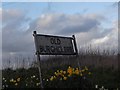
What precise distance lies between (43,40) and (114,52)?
13.3 feet

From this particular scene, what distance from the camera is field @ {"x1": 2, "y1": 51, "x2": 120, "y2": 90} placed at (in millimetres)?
8672

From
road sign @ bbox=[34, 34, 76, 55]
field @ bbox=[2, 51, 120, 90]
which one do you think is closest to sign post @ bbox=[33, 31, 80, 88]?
road sign @ bbox=[34, 34, 76, 55]

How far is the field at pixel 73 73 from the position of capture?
28.5 feet

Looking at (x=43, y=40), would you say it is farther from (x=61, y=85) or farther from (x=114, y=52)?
(x=114, y=52)

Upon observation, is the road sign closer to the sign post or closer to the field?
the sign post

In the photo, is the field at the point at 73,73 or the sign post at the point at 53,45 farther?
the field at the point at 73,73

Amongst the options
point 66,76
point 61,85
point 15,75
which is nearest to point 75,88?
point 61,85

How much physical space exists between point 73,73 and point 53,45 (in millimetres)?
987

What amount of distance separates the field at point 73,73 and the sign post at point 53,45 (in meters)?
0.43

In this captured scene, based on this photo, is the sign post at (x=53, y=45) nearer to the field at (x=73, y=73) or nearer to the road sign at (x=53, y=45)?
the road sign at (x=53, y=45)

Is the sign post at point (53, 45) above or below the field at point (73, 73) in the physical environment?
above

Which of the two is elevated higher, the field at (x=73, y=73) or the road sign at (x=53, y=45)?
the road sign at (x=53, y=45)

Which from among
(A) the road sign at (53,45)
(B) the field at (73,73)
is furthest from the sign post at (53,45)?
(B) the field at (73,73)

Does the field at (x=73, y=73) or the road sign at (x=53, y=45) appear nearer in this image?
the road sign at (x=53, y=45)
